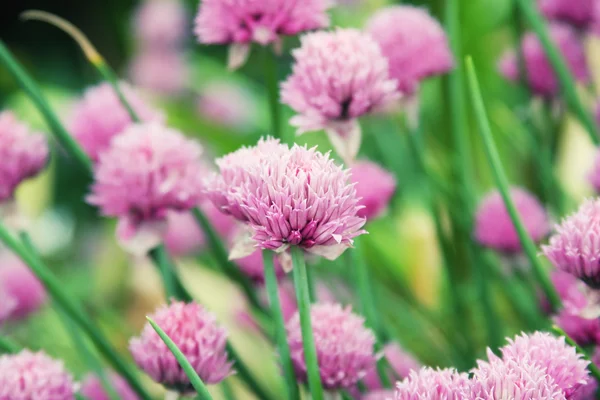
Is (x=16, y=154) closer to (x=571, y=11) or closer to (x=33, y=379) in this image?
(x=33, y=379)

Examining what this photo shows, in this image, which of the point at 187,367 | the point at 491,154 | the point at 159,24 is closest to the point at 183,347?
the point at 187,367

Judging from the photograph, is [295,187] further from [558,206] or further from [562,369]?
[558,206]

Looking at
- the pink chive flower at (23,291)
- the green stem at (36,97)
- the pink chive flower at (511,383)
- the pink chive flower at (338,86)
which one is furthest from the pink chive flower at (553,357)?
the pink chive flower at (23,291)

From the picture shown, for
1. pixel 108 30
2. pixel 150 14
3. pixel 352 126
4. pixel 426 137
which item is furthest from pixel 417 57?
pixel 108 30

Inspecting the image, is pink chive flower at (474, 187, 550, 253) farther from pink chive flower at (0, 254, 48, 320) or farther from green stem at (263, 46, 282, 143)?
pink chive flower at (0, 254, 48, 320)

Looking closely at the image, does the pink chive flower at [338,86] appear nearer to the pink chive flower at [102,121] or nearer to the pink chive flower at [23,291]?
the pink chive flower at [102,121]

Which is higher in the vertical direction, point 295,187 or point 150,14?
point 150,14
